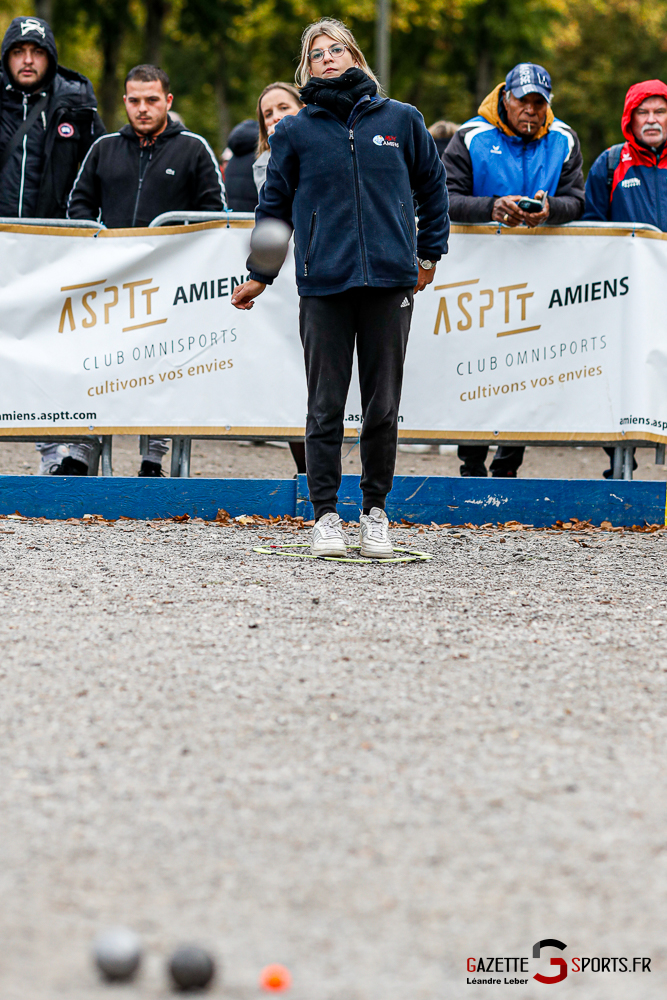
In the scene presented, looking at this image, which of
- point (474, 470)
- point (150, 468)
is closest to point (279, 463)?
point (150, 468)

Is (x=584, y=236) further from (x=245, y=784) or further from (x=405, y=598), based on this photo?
(x=245, y=784)

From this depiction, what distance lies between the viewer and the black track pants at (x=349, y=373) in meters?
6.13

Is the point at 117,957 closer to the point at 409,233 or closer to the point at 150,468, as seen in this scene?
the point at 409,233

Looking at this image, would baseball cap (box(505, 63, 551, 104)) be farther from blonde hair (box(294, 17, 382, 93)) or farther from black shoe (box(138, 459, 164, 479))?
black shoe (box(138, 459, 164, 479))

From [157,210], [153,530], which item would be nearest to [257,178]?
[157,210]

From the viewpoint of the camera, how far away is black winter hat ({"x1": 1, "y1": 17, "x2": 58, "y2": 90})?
311 inches

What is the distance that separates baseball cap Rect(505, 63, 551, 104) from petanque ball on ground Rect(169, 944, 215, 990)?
6.16 meters

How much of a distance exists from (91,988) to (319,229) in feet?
14.3

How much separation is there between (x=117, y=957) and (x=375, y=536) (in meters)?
4.07

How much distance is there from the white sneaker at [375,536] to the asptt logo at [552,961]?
3841 mm

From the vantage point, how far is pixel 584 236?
7.29 metres

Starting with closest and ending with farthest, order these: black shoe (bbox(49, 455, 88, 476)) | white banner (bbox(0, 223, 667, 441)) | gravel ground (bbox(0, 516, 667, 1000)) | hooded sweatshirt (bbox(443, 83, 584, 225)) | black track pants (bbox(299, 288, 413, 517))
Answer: gravel ground (bbox(0, 516, 667, 1000)) < black track pants (bbox(299, 288, 413, 517)) < white banner (bbox(0, 223, 667, 441)) < hooded sweatshirt (bbox(443, 83, 584, 225)) < black shoe (bbox(49, 455, 88, 476))

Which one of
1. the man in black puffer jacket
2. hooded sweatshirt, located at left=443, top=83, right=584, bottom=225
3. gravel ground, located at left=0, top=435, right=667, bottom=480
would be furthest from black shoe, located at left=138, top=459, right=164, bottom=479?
hooded sweatshirt, located at left=443, top=83, right=584, bottom=225

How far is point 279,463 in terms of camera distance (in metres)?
10.5
